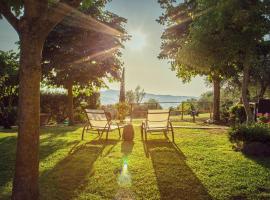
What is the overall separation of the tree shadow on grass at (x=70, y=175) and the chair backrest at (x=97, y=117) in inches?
81.7

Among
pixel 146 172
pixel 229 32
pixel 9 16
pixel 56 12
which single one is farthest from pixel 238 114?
pixel 9 16

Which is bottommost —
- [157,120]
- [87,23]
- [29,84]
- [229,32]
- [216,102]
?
[157,120]

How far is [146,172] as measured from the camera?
20.4ft

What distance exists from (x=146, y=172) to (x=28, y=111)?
114 inches

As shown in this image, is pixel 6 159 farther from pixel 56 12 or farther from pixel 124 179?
pixel 56 12

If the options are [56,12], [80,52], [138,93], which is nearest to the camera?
[56,12]

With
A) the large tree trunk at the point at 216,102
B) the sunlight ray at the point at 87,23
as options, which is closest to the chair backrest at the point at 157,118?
the sunlight ray at the point at 87,23

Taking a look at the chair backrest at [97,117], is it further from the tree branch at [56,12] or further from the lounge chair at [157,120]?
the tree branch at [56,12]

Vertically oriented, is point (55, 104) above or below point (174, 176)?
above

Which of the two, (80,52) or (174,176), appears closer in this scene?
(174,176)

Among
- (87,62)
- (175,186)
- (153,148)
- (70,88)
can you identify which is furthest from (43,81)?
(175,186)

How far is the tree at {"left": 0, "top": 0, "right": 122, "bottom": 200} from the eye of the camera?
421 centimetres

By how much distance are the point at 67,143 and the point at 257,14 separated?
7430mm

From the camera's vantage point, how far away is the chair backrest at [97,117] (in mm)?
10516
